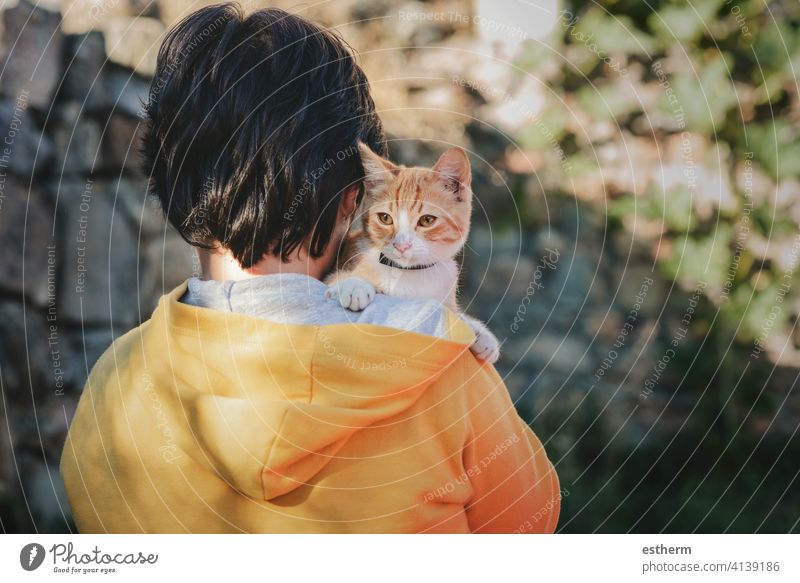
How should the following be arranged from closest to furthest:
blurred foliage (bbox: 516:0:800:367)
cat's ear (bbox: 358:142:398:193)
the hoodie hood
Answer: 1. the hoodie hood
2. cat's ear (bbox: 358:142:398:193)
3. blurred foliage (bbox: 516:0:800:367)

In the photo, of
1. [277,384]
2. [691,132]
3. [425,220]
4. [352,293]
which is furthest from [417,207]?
[691,132]

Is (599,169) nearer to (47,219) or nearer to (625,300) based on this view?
(625,300)

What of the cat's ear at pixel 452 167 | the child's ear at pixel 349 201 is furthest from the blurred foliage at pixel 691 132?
the child's ear at pixel 349 201

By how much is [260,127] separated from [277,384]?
11.0 inches

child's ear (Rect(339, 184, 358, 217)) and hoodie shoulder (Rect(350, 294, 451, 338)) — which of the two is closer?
hoodie shoulder (Rect(350, 294, 451, 338))

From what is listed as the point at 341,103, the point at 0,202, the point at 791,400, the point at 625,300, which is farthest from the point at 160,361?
the point at 791,400

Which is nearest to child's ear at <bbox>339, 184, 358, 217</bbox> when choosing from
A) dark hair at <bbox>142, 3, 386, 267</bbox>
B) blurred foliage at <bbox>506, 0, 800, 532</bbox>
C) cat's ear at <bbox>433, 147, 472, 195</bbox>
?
dark hair at <bbox>142, 3, 386, 267</bbox>

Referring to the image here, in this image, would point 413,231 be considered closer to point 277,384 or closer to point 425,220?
point 425,220

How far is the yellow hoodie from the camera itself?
842mm

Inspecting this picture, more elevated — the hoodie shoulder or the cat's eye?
the cat's eye

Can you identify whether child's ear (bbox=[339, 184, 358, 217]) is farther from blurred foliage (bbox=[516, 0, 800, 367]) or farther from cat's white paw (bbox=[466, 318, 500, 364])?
blurred foliage (bbox=[516, 0, 800, 367])

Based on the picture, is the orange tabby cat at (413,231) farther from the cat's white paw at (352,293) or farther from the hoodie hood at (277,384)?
the hoodie hood at (277,384)

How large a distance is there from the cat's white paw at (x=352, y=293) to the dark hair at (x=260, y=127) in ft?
0.18

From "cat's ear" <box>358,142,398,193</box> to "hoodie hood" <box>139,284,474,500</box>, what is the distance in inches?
8.3
